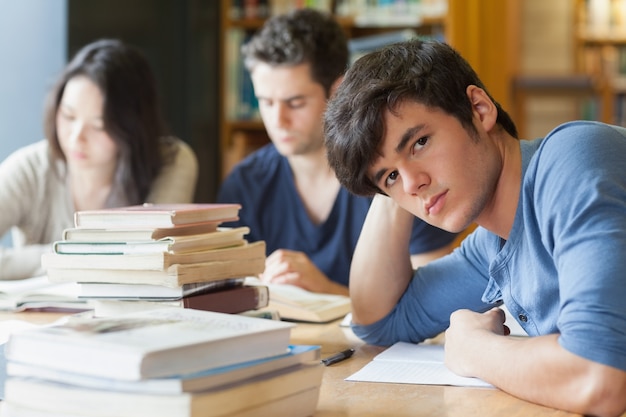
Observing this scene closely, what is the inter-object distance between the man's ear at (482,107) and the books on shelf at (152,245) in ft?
1.52

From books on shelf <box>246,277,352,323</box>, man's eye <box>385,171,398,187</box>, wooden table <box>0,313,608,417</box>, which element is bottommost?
books on shelf <box>246,277,352,323</box>

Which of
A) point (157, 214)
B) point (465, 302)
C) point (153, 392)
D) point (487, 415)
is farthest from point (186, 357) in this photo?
point (465, 302)

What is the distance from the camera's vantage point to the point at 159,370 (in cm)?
86

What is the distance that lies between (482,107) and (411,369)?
37cm

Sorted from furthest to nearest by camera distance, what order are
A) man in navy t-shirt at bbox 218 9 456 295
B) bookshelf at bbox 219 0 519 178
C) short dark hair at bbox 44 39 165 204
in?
bookshelf at bbox 219 0 519 178, short dark hair at bbox 44 39 165 204, man in navy t-shirt at bbox 218 9 456 295

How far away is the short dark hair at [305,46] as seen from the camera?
→ 7.98 feet

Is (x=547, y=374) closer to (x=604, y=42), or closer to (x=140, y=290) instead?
(x=140, y=290)

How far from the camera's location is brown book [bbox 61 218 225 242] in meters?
1.41

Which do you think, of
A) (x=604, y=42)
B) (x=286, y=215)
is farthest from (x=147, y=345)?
(x=604, y=42)

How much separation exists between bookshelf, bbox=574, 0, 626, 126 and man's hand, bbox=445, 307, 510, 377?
15.1 feet

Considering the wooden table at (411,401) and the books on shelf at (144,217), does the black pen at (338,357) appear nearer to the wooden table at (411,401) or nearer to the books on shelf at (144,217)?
the wooden table at (411,401)

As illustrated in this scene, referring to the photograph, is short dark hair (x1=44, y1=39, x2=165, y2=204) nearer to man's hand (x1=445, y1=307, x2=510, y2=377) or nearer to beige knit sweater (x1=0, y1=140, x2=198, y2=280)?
beige knit sweater (x1=0, y1=140, x2=198, y2=280)

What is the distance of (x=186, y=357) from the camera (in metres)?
0.88

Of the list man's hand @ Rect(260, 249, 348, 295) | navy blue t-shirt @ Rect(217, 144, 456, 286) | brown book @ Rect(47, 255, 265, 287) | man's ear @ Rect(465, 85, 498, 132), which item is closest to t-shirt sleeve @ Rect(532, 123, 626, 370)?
man's ear @ Rect(465, 85, 498, 132)
